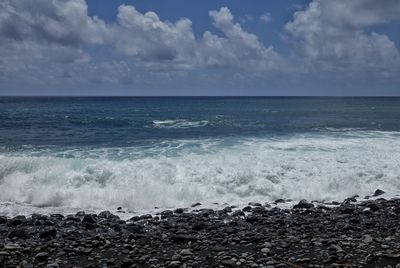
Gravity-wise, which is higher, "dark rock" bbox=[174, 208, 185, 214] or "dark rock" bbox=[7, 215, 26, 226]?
"dark rock" bbox=[7, 215, 26, 226]

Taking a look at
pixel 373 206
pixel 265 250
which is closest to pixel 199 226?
pixel 265 250

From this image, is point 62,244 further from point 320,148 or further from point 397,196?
point 320,148

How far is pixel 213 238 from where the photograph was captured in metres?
8.79

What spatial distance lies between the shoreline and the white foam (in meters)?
1.61

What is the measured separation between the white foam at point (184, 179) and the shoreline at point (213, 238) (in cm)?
161

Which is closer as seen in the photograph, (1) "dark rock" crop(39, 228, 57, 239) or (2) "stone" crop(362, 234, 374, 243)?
(2) "stone" crop(362, 234, 374, 243)

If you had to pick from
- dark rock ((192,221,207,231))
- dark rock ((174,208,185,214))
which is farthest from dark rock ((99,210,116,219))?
dark rock ((192,221,207,231))

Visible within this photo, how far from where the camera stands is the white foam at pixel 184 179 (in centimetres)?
1230

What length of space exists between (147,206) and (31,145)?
12.1 metres

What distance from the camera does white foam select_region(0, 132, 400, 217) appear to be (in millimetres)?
12305

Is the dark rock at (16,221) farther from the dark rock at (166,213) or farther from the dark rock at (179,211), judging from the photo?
the dark rock at (179,211)

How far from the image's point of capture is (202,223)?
958 cm

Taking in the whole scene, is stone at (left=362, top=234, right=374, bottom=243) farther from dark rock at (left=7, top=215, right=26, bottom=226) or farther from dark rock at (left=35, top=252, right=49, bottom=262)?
dark rock at (left=7, top=215, right=26, bottom=226)

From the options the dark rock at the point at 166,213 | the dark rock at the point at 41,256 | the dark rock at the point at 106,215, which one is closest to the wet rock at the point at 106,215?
the dark rock at the point at 106,215
